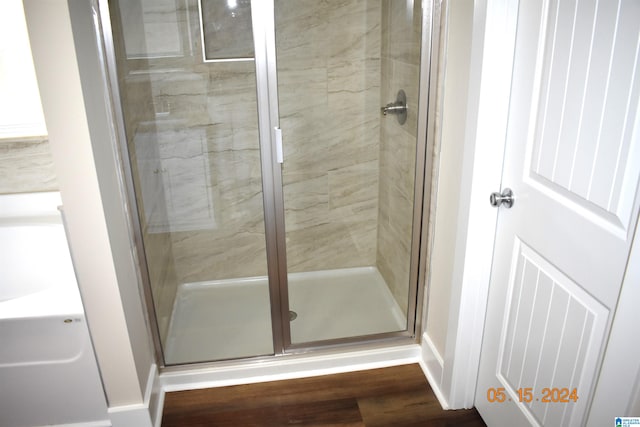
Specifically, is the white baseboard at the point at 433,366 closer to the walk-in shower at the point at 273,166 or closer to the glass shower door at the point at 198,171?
the walk-in shower at the point at 273,166

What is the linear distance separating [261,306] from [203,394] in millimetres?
457

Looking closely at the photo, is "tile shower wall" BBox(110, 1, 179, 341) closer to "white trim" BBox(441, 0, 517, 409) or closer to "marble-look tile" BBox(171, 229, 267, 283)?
"marble-look tile" BBox(171, 229, 267, 283)

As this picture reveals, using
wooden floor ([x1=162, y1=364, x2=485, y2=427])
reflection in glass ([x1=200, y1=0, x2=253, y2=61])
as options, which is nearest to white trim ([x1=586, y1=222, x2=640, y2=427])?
wooden floor ([x1=162, y1=364, x2=485, y2=427])

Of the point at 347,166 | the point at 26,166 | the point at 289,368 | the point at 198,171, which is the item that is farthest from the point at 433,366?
the point at 26,166

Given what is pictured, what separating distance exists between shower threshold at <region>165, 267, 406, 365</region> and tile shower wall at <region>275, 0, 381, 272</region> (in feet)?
0.55

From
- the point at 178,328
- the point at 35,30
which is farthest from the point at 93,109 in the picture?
the point at 178,328

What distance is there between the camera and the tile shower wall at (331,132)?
219cm

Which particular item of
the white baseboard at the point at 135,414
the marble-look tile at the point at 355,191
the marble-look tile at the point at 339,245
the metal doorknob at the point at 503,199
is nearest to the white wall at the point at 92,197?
the white baseboard at the point at 135,414

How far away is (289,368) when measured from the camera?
2.16 metres

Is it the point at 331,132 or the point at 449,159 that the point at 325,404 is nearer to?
the point at 449,159

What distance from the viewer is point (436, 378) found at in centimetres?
206

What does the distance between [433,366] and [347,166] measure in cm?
112

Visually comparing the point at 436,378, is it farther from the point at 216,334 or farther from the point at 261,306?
the point at 216,334

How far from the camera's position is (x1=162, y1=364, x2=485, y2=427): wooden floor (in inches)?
75.5
